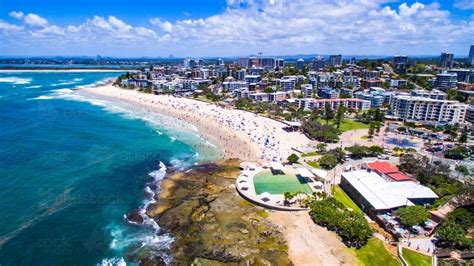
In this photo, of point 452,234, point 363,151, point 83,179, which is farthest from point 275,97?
point 452,234

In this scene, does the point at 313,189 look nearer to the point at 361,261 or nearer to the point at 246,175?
the point at 246,175

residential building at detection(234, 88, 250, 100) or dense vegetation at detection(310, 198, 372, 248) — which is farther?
residential building at detection(234, 88, 250, 100)

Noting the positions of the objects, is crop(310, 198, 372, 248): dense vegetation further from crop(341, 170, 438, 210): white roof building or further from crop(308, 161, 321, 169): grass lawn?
crop(308, 161, 321, 169): grass lawn

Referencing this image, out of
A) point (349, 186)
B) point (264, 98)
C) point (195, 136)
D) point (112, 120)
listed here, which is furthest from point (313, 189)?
point (264, 98)

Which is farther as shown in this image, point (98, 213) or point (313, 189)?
point (313, 189)

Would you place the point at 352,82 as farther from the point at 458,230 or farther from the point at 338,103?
the point at 458,230

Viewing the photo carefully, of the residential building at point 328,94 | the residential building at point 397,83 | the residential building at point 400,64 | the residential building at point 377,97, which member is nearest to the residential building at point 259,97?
the residential building at point 328,94

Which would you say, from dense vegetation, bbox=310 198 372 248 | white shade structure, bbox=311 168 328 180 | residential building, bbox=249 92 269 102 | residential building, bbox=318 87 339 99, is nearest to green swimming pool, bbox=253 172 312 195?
white shade structure, bbox=311 168 328 180
